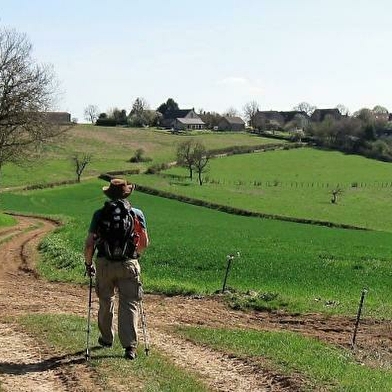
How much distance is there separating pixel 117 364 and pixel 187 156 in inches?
3550

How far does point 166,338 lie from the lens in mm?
10789

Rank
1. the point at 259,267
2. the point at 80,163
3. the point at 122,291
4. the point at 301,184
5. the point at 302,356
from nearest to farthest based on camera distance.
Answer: the point at 122,291 < the point at 302,356 < the point at 259,267 < the point at 80,163 < the point at 301,184

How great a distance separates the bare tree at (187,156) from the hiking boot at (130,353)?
284 feet

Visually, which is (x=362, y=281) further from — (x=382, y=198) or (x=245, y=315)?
(x=382, y=198)

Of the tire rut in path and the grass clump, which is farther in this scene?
the grass clump

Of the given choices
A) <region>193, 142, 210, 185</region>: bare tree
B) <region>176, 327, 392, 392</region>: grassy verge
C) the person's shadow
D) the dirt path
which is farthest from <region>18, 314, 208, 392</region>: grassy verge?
<region>193, 142, 210, 185</region>: bare tree

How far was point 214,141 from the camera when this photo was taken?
132m

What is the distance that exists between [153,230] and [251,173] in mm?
68254

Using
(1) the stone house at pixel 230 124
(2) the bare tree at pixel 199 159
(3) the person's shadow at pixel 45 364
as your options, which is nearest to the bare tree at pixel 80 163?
(2) the bare tree at pixel 199 159

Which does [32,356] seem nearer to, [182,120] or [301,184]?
[301,184]

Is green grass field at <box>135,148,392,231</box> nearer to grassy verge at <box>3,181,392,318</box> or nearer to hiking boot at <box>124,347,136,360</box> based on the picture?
grassy verge at <box>3,181,392,318</box>

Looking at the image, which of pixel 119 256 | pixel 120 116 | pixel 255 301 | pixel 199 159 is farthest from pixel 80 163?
pixel 120 116

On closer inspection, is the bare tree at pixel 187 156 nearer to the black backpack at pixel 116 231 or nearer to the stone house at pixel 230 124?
the black backpack at pixel 116 231

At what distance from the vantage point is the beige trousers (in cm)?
911
